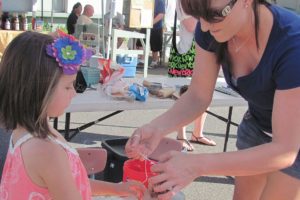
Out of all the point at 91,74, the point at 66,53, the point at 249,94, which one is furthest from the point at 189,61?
the point at 66,53

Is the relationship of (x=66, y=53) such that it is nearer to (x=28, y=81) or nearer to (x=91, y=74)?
(x=28, y=81)

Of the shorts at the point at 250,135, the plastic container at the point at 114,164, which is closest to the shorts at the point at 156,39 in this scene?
the plastic container at the point at 114,164

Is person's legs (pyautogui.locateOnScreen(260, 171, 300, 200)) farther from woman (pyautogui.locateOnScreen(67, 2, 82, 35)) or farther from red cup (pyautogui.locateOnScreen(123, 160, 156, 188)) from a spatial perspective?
woman (pyautogui.locateOnScreen(67, 2, 82, 35))

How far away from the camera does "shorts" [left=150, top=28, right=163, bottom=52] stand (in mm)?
8734

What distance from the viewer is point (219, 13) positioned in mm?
1133

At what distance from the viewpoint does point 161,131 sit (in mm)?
1500

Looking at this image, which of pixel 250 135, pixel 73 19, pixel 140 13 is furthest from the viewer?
pixel 73 19

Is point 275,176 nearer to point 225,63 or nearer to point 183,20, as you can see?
point 225,63

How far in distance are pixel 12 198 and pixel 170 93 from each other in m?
1.59

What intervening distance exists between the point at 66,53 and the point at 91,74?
1.60 m

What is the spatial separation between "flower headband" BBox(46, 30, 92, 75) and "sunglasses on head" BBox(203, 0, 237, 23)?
14.7 inches

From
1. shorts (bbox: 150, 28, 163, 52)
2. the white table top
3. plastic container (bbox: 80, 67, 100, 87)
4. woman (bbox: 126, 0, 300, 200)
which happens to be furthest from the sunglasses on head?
shorts (bbox: 150, 28, 163, 52)

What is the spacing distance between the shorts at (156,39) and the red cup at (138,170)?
7410 millimetres

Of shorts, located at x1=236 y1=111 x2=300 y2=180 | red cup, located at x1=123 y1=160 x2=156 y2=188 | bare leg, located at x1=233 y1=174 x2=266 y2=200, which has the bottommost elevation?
bare leg, located at x1=233 y1=174 x2=266 y2=200
